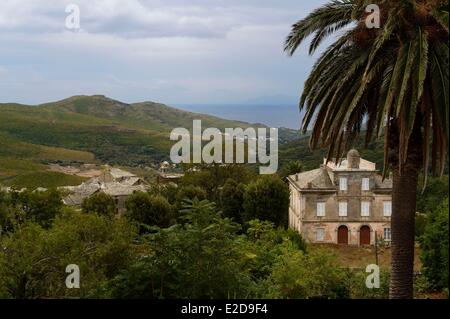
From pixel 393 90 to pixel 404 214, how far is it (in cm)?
320

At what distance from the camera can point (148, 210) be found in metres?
48.8

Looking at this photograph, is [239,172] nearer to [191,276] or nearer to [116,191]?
[116,191]

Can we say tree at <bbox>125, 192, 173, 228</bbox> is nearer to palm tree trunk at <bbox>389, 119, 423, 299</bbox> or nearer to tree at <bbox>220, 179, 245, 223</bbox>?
tree at <bbox>220, 179, 245, 223</bbox>

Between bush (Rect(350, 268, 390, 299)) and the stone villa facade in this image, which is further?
the stone villa facade

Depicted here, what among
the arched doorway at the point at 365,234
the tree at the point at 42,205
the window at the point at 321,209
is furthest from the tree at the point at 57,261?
the arched doorway at the point at 365,234

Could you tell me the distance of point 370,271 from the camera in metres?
21.9

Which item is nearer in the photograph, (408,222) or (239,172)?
(408,222)

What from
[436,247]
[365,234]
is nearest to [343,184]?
[365,234]

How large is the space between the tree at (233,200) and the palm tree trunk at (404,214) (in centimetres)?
3937

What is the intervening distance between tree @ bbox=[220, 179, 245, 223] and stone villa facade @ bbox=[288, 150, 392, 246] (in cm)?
655

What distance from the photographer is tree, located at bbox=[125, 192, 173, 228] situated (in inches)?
1924

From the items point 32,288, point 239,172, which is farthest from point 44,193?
point 32,288

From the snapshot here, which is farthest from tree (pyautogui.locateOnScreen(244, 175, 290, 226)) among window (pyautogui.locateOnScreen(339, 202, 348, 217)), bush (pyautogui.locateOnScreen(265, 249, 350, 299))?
bush (pyautogui.locateOnScreen(265, 249, 350, 299))

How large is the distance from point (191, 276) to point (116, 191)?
58.5m
